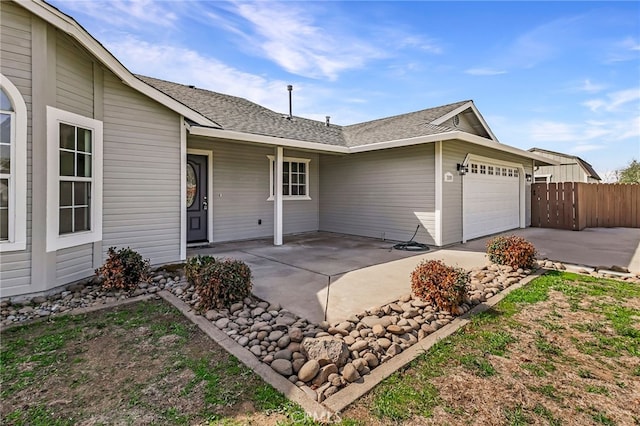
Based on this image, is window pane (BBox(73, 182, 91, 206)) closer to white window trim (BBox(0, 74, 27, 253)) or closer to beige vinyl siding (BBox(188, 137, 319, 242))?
white window trim (BBox(0, 74, 27, 253))

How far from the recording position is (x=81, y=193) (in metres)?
5.06

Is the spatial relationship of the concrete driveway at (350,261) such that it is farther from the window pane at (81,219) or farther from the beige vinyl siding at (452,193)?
the window pane at (81,219)

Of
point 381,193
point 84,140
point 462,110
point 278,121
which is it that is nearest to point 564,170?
point 462,110

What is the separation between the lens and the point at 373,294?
180 inches

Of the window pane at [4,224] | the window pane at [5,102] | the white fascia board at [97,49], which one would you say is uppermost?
the white fascia board at [97,49]

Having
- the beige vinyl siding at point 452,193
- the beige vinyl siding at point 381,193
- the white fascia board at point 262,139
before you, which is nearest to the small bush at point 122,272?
the white fascia board at point 262,139

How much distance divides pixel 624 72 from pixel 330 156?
35.0 feet

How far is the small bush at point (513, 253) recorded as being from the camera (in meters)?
5.91

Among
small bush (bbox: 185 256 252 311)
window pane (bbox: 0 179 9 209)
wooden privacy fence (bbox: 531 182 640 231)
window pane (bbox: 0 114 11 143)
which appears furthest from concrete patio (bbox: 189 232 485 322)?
wooden privacy fence (bbox: 531 182 640 231)

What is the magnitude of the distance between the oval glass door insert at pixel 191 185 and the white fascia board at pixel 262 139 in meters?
1.73

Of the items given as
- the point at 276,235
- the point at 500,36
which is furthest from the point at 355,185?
the point at 500,36

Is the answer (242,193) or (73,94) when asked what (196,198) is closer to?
(242,193)

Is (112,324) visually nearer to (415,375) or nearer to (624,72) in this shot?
(415,375)

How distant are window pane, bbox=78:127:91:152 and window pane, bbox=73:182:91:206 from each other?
1.83 feet
